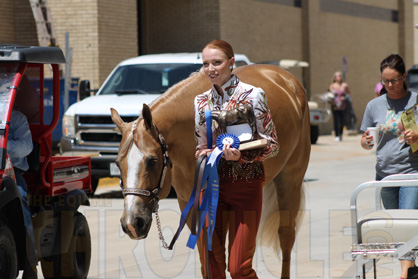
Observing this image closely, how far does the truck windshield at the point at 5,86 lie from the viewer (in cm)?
602

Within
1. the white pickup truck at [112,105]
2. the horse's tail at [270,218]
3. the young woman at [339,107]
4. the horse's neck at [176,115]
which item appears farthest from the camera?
the young woman at [339,107]

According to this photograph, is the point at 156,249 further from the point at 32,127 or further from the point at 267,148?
the point at 267,148

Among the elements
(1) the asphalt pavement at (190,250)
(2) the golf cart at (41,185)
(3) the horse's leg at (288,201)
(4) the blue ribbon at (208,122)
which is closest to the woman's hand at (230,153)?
(4) the blue ribbon at (208,122)

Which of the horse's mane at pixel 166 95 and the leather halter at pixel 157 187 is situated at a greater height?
the horse's mane at pixel 166 95

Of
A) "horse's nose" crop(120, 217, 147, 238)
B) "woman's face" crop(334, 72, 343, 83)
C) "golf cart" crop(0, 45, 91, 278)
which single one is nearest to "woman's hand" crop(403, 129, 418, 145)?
"horse's nose" crop(120, 217, 147, 238)

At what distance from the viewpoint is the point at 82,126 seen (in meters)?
13.1

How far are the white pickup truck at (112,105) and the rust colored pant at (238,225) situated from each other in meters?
7.54

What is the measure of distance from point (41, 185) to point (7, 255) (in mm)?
925

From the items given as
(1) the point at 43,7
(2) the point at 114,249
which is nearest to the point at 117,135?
(2) the point at 114,249

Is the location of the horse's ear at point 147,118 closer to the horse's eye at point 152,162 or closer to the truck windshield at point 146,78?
the horse's eye at point 152,162

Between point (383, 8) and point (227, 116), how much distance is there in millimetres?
33718

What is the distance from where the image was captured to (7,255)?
5910 mm

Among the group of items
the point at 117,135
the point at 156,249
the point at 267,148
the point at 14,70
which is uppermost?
the point at 14,70

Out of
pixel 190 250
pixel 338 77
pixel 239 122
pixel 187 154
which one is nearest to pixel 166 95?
pixel 187 154
